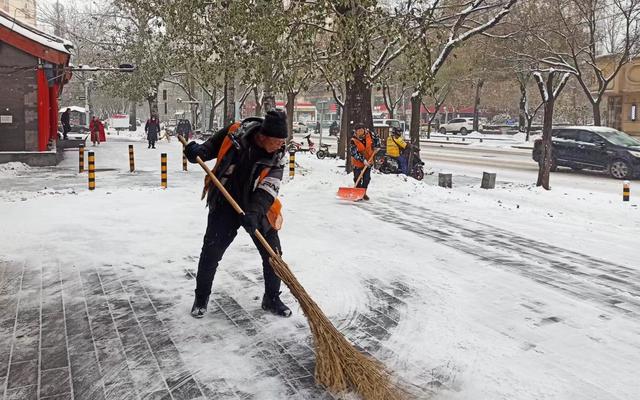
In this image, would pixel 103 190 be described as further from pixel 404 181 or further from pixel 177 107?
pixel 177 107

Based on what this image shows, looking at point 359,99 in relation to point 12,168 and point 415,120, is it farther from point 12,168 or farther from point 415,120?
point 12,168

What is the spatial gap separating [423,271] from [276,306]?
2094 millimetres

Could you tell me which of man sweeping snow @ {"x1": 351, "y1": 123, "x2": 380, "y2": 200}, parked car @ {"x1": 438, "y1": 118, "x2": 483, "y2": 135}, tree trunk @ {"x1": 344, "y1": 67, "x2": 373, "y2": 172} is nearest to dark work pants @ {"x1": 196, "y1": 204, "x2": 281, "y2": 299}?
man sweeping snow @ {"x1": 351, "y1": 123, "x2": 380, "y2": 200}

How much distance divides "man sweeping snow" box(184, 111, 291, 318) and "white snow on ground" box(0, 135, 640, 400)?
355 mm

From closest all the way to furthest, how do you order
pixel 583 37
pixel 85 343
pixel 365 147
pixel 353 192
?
pixel 85 343 < pixel 365 147 < pixel 353 192 < pixel 583 37

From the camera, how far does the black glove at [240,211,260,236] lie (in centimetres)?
423

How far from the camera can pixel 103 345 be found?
4.13 meters

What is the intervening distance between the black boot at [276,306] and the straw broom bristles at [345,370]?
3.18ft

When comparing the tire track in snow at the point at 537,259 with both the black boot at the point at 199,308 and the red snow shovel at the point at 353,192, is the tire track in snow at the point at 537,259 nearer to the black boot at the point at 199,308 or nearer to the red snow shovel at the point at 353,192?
the red snow shovel at the point at 353,192

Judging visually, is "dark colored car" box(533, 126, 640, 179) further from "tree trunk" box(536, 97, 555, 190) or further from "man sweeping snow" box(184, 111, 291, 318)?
"man sweeping snow" box(184, 111, 291, 318)

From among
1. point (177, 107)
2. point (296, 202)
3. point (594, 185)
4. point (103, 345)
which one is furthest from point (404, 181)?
point (177, 107)

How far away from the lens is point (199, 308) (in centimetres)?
473

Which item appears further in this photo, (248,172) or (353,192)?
(353,192)

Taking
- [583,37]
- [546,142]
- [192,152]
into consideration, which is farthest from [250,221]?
[583,37]
